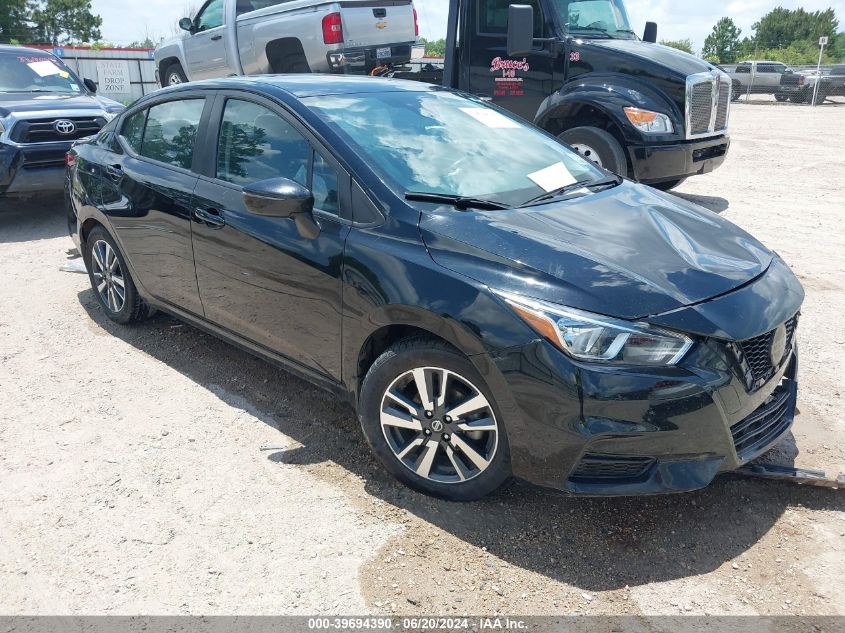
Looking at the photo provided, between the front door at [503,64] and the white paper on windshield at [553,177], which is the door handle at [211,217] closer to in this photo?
the white paper on windshield at [553,177]

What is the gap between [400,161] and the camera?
11.0ft

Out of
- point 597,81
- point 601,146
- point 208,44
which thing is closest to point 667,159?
point 601,146

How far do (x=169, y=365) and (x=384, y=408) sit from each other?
198 cm

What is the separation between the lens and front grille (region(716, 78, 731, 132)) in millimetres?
7871

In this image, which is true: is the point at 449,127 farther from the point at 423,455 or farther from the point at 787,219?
the point at 787,219

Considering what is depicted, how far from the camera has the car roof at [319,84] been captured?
3.79 m

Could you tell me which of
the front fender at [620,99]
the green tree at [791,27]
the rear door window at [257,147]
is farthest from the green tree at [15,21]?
the green tree at [791,27]

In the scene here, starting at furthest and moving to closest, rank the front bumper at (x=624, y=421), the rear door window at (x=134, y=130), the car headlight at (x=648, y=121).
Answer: the car headlight at (x=648, y=121) → the rear door window at (x=134, y=130) → the front bumper at (x=624, y=421)

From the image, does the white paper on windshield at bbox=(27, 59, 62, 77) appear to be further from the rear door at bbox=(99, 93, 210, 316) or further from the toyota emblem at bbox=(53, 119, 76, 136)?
the rear door at bbox=(99, 93, 210, 316)

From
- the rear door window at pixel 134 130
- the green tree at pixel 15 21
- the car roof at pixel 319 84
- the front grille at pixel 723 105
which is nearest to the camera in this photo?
the car roof at pixel 319 84

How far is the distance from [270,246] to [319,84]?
3.35ft

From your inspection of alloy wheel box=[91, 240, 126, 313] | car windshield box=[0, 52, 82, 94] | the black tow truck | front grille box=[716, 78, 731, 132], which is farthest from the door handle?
car windshield box=[0, 52, 82, 94]

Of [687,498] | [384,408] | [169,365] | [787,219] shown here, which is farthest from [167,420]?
[787,219]

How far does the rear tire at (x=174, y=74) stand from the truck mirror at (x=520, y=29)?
7.38 m
